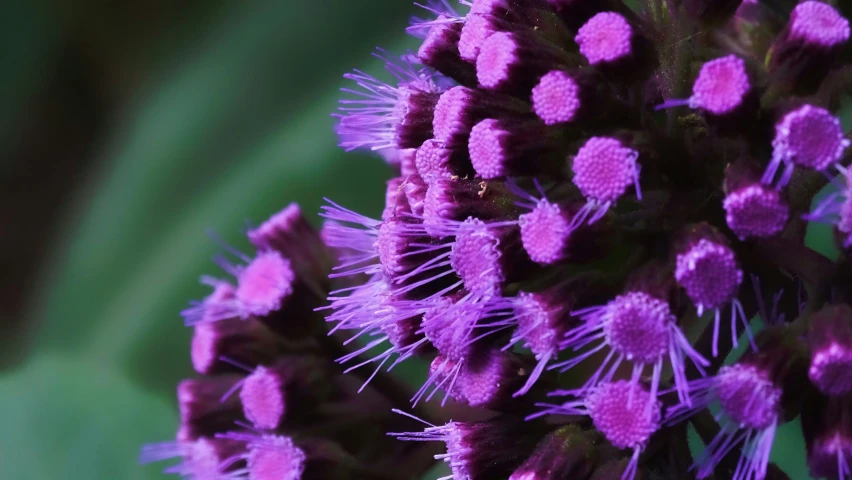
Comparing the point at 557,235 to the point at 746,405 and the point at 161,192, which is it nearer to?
the point at 746,405

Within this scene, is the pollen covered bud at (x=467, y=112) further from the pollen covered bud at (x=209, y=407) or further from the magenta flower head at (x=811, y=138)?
the pollen covered bud at (x=209, y=407)

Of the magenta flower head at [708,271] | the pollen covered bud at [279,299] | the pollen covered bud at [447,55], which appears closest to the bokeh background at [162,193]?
the pollen covered bud at [279,299]

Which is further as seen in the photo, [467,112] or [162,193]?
[162,193]

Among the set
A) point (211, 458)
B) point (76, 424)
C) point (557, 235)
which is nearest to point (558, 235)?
point (557, 235)

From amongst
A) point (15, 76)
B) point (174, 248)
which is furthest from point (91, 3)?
point (174, 248)

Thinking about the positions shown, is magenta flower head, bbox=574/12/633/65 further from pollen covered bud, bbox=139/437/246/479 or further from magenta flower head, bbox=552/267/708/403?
pollen covered bud, bbox=139/437/246/479

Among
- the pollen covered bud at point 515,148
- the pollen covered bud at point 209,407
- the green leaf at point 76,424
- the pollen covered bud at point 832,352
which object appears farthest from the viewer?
the green leaf at point 76,424
